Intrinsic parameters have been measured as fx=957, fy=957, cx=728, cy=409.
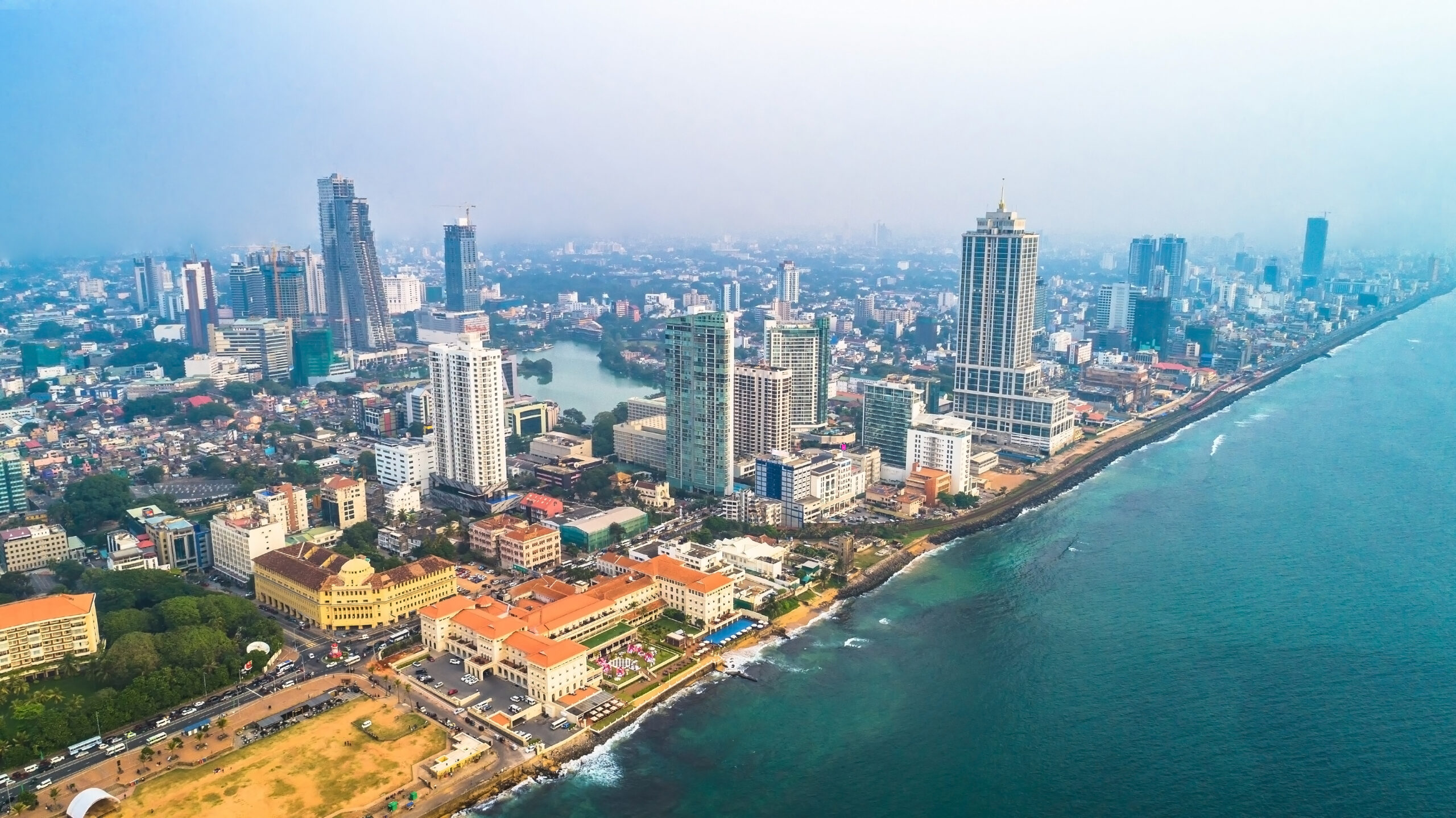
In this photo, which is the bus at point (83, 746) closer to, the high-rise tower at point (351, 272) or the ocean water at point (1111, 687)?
the ocean water at point (1111, 687)

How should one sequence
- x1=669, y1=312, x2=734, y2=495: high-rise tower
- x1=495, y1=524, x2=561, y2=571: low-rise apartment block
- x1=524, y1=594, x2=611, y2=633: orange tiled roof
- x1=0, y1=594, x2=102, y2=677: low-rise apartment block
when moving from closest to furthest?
x1=0, y1=594, x2=102, y2=677: low-rise apartment block → x1=524, y1=594, x2=611, y2=633: orange tiled roof → x1=495, y1=524, x2=561, y2=571: low-rise apartment block → x1=669, y1=312, x2=734, y2=495: high-rise tower

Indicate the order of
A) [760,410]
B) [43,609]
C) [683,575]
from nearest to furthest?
1. [43,609]
2. [683,575]
3. [760,410]

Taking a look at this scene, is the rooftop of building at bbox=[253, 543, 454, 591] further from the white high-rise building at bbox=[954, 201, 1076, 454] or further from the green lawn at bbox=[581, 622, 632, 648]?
the white high-rise building at bbox=[954, 201, 1076, 454]

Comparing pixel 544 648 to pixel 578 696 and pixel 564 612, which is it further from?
pixel 564 612

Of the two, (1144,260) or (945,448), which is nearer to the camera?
(945,448)

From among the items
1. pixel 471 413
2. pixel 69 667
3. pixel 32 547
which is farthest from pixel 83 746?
pixel 471 413

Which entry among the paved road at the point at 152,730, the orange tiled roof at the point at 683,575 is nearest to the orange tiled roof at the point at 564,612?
the orange tiled roof at the point at 683,575

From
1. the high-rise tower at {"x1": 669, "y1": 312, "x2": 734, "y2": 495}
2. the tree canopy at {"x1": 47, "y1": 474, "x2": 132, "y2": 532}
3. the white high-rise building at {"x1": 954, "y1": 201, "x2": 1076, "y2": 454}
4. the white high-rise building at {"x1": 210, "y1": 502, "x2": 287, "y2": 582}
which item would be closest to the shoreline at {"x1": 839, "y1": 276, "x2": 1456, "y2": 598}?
the white high-rise building at {"x1": 954, "y1": 201, "x2": 1076, "y2": 454}
